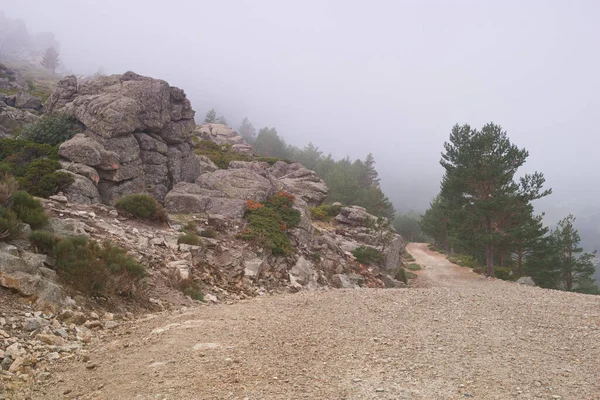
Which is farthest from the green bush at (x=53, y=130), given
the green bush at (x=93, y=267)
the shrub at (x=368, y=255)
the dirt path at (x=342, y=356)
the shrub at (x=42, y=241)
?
the shrub at (x=368, y=255)

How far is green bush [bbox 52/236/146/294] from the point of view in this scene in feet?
26.2

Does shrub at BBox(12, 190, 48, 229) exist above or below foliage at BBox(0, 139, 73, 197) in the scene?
below

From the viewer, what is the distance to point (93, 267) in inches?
325

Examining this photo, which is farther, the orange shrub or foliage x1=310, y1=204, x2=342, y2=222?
foliage x1=310, y1=204, x2=342, y2=222

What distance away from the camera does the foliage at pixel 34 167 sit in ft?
48.4

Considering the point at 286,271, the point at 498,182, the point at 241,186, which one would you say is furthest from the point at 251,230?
the point at 498,182

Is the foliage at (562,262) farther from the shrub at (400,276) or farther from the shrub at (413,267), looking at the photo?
the shrub at (400,276)

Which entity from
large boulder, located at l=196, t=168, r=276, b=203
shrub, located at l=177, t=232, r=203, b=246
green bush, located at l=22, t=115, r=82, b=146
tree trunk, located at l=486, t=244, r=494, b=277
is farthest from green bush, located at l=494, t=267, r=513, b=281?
green bush, located at l=22, t=115, r=82, b=146

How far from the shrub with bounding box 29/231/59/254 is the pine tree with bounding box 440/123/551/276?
2584 cm

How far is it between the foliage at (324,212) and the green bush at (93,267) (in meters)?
24.8

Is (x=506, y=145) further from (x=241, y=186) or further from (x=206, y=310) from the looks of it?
(x=206, y=310)

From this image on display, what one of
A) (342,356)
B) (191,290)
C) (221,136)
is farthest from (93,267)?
(221,136)

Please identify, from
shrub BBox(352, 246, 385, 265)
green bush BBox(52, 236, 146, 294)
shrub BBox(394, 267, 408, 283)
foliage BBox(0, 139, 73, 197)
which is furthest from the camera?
shrub BBox(394, 267, 408, 283)

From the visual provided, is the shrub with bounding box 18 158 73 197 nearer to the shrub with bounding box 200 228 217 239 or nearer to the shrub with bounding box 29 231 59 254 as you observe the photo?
the shrub with bounding box 200 228 217 239
